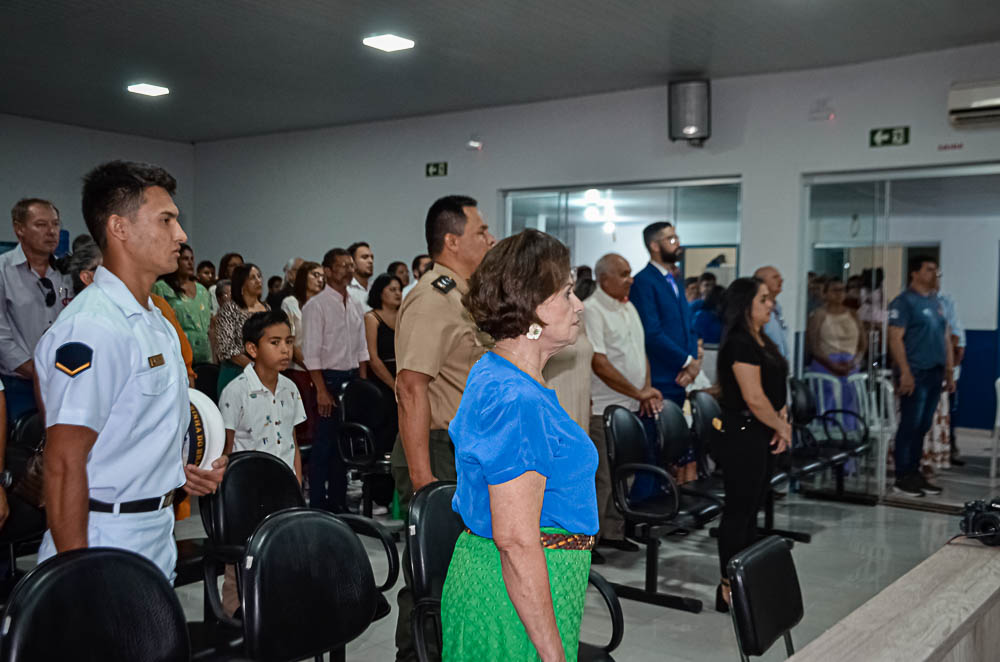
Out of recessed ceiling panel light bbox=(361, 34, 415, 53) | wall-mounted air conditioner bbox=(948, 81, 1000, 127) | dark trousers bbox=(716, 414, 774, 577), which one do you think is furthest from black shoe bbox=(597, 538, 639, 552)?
wall-mounted air conditioner bbox=(948, 81, 1000, 127)

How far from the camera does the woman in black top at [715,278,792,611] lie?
12.8 feet

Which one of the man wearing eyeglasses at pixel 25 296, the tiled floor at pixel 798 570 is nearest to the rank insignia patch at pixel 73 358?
the tiled floor at pixel 798 570

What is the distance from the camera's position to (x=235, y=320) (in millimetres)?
5730

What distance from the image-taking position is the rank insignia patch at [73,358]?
6.16 ft

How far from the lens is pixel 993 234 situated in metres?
8.23

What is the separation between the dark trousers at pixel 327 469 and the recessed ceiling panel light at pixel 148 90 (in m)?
4.36

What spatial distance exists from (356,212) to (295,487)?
7.01 meters

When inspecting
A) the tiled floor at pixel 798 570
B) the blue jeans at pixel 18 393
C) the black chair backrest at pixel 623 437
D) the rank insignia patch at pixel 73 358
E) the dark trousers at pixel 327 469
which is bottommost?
the tiled floor at pixel 798 570

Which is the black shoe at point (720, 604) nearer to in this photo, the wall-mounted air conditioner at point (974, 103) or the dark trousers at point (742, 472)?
the dark trousers at point (742, 472)

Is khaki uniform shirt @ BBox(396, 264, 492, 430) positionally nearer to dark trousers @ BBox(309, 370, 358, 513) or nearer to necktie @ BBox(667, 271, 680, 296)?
dark trousers @ BBox(309, 370, 358, 513)

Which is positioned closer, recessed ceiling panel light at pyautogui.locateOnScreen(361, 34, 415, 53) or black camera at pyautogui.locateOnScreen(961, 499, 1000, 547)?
black camera at pyautogui.locateOnScreen(961, 499, 1000, 547)

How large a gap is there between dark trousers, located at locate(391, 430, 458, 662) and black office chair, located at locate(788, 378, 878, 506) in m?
3.64

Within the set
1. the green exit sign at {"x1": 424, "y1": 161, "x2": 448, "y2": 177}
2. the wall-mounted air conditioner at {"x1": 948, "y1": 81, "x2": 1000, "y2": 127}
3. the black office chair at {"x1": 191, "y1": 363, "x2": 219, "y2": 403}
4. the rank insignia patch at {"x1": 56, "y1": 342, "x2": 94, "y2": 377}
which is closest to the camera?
the rank insignia patch at {"x1": 56, "y1": 342, "x2": 94, "y2": 377}

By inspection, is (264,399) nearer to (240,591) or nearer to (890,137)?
(240,591)
